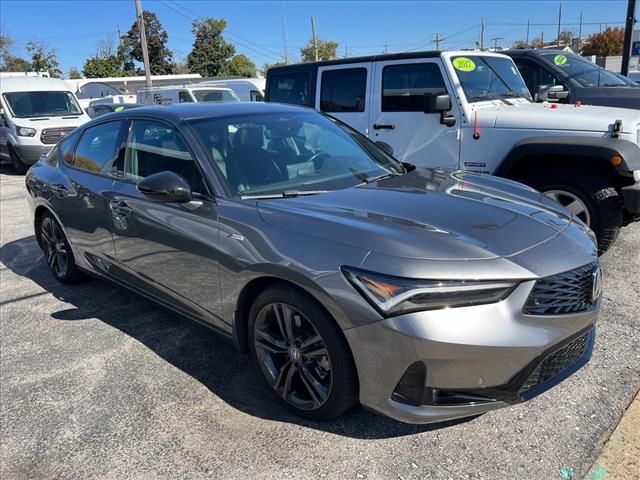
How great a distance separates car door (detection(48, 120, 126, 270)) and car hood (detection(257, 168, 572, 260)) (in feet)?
5.34

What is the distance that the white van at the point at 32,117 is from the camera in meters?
12.8

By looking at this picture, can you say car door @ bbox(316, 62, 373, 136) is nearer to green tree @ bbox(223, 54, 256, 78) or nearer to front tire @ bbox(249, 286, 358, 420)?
front tire @ bbox(249, 286, 358, 420)

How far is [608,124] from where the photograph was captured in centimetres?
468

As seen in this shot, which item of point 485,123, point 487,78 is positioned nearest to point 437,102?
point 485,123

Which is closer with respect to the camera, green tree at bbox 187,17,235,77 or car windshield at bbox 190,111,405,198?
car windshield at bbox 190,111,405,198

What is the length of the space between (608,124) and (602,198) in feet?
2.24

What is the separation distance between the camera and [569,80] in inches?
309

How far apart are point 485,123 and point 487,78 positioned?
2.85ft

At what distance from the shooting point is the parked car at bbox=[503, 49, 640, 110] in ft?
25.4

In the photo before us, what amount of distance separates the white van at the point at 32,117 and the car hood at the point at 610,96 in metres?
11.2

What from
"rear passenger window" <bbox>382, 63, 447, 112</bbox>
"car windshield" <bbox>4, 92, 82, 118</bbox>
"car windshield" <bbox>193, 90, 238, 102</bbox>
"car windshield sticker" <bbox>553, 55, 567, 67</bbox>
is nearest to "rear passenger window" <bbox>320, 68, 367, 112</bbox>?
"rear passenger window" <bbox>382, 63, 447, 112</bbox>

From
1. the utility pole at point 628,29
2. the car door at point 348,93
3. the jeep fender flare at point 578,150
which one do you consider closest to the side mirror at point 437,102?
the jeep fender flare at point 578,150

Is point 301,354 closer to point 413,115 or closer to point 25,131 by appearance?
point 413,115

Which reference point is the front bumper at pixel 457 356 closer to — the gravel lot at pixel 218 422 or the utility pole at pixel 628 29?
the gravel lot at pixel 218 422
